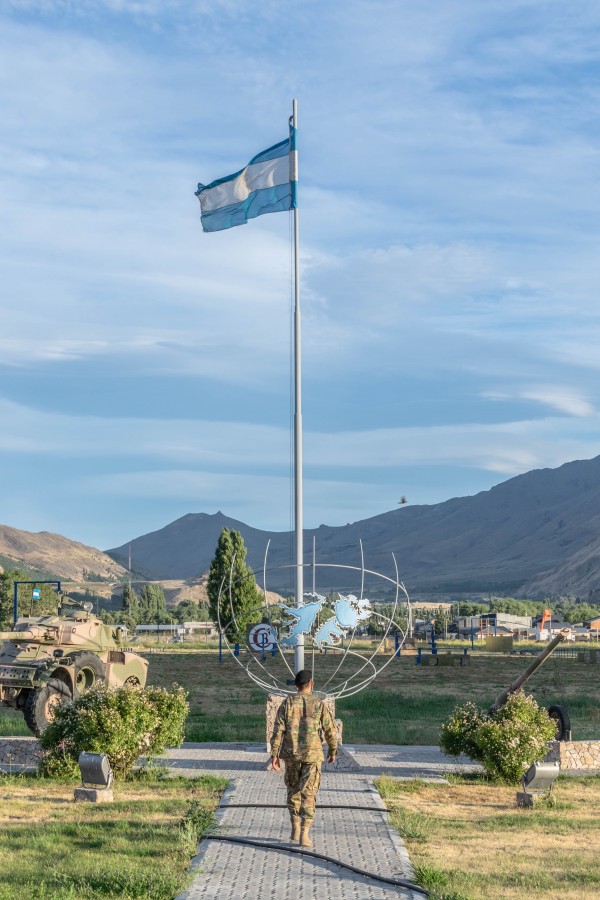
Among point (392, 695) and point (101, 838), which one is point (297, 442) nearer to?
point (101, 838)

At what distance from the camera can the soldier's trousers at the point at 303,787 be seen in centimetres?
1165

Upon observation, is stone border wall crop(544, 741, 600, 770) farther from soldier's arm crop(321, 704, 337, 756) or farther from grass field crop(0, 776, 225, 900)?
soldier's arm crop(321, 704, 337, 756)

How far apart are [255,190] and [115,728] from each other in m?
9.97

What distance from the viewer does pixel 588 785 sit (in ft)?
56.4

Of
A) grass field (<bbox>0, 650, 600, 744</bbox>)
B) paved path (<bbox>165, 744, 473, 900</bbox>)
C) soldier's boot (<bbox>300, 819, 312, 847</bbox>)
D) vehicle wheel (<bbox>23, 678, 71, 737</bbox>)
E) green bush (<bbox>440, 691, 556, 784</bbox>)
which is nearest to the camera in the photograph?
paved path (<bbox>165, 744, 473, 900</bbox>)

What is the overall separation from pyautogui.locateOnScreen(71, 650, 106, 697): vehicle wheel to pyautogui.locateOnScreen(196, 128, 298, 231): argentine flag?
8496 millimetres

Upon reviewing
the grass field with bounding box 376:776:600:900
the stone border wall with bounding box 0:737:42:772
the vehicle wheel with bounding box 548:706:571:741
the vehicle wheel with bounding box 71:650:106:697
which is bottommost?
the grass field with bounding box 376:776:600:900

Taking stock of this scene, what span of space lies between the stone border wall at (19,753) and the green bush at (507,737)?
21.0ft

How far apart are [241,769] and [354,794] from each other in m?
3.07

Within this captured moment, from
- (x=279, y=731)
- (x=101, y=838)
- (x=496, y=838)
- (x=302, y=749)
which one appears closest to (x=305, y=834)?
(x=302, y=749)

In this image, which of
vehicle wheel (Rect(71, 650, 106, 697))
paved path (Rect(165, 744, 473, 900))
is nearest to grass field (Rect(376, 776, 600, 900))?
paved path (Rect(165, 744, 473, 900))

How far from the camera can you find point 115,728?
50.8 ft

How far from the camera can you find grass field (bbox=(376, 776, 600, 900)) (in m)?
10.7

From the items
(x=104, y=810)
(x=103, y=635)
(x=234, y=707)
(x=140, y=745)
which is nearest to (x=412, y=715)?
(x=234, y=707)
